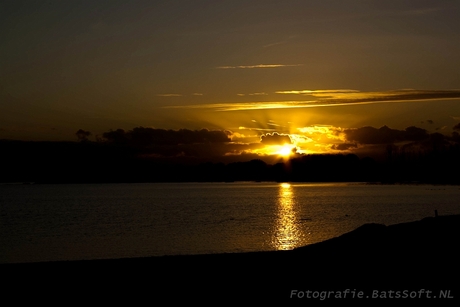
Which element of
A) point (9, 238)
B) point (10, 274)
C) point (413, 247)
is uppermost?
point (413, 247)

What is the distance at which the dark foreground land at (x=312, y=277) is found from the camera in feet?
49.4

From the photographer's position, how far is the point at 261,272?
59.2 ft

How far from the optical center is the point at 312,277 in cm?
1622

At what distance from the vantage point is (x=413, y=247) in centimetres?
1666

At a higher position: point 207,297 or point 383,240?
point 383,240

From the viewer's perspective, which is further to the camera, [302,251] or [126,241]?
[126,241]

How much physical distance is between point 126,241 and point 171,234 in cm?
695

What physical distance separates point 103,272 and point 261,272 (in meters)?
5.94

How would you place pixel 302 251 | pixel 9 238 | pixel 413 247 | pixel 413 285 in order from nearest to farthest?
1. pixel 413 285
2. pixel 413 247
3. pixel 302 251
4. pixel 9 238

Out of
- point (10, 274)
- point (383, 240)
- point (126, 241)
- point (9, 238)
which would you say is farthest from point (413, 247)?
point (9, 238)

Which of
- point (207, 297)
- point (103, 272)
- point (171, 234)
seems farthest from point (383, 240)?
point (171, 234)

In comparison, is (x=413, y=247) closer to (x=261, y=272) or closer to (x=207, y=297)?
(x=261, y=272)

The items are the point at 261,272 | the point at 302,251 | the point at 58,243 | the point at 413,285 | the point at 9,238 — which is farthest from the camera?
the point at 9,238

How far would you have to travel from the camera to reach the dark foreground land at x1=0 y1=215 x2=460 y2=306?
15055 mm
